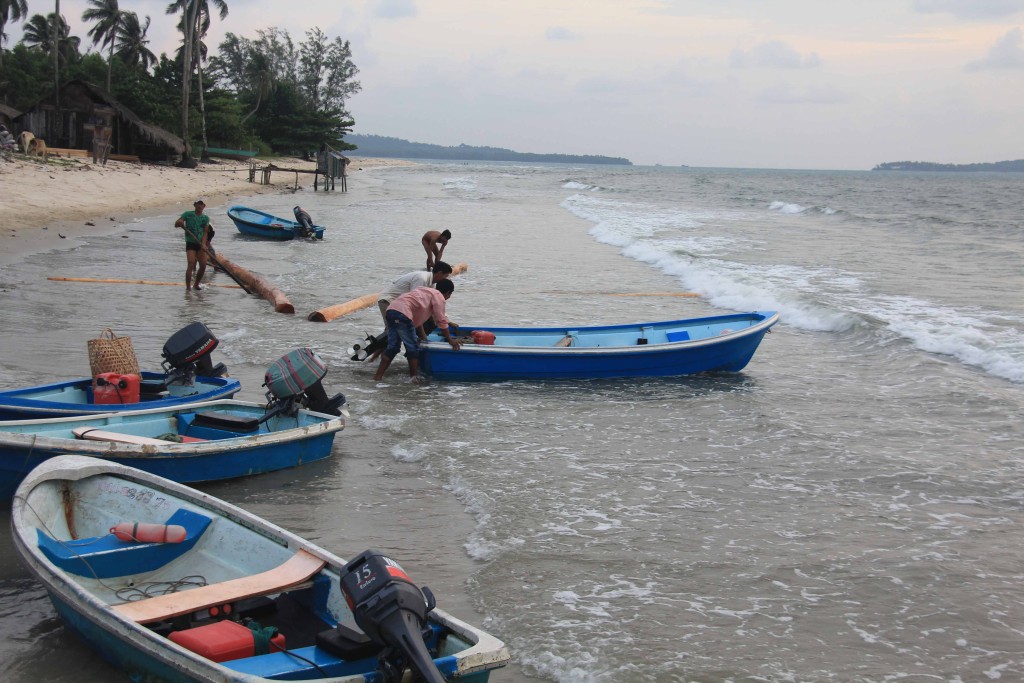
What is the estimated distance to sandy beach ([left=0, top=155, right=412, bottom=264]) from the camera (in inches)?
852

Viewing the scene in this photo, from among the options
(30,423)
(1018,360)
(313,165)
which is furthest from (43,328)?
(313,165)

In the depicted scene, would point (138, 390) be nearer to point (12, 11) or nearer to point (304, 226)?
point (304, 226)

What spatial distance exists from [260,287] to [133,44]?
5304 cm

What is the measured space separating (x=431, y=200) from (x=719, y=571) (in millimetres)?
43053

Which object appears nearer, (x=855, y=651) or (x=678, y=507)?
(x=855, y=651)

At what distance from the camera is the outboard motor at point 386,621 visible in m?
3.85

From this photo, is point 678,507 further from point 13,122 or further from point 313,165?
point 313,165

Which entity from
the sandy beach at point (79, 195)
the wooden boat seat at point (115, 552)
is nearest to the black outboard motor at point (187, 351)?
the wooden boat seat at point (115, 552)

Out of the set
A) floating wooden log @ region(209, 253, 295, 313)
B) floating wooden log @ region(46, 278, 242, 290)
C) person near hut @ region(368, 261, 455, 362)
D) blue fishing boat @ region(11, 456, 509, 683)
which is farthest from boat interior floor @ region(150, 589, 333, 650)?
floating wooden log @ region(46, 278, 242, 290)

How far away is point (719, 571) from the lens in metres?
6.25

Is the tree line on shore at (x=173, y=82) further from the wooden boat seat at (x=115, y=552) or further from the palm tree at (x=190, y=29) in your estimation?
the wooden boat seat at (x=115, y=552)

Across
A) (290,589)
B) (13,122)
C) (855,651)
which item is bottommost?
(855,651)

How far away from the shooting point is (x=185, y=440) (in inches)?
293

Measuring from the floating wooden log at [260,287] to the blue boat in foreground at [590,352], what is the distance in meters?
4.14
